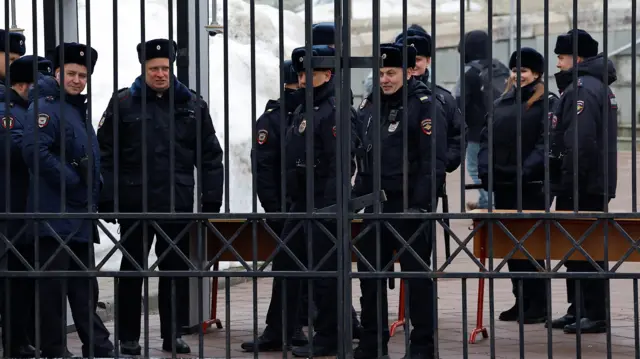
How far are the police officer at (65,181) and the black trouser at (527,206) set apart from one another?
2912 mm

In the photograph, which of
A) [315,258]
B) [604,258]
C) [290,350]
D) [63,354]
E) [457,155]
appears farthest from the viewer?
[457,155]

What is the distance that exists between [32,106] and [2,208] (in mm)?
740

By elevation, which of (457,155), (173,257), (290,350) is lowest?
(290,350)

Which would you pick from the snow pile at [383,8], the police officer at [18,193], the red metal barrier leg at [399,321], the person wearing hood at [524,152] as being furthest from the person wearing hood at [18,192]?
the snow pile at [383,8]

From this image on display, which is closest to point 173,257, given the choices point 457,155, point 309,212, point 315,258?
point 315,258

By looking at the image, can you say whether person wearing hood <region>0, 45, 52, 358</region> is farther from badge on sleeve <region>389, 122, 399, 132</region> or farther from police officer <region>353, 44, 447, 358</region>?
badge on sleeve <region>389, 122, 399, 132</region>

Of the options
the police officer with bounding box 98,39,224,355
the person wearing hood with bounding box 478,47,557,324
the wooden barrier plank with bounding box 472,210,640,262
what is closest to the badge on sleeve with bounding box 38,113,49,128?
the police officer with bounding box 98,39,224,355

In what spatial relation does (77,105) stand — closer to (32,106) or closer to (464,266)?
(32,106)

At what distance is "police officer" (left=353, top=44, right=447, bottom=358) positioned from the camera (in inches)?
289

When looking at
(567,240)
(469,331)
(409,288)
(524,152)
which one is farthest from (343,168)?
(524,152)

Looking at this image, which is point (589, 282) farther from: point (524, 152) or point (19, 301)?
point (19, 301)

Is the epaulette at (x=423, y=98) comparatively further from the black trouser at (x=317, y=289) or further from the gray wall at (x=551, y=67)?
the gray wall at (x=551, y=67)

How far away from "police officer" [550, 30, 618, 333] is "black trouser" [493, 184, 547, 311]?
0.78 feet

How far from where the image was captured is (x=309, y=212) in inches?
255
